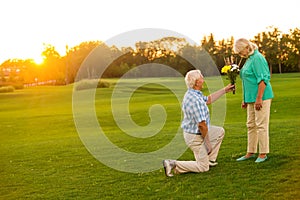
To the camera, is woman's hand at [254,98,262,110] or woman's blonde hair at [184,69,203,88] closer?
woman's blonde hair at [184,69,203,88]

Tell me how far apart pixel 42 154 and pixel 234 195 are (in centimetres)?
580

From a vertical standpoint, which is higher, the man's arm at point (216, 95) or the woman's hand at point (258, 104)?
the man's arm at point (216, 95)

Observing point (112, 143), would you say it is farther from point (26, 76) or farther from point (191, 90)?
point (26, 76)

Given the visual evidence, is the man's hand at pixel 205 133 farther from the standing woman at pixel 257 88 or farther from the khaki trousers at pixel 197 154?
the standing woman at pixel 257 88

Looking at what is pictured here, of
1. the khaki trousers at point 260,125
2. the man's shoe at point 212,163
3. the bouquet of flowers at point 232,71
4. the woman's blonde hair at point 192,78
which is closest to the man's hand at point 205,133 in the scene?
the man's shoe at point 212,163

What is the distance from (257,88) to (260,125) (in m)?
0.60

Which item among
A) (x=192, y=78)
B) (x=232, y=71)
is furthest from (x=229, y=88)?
(x=192, y=78)

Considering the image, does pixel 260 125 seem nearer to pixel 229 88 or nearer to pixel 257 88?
pixel 257 88

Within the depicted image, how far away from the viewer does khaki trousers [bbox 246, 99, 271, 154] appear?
7555 mm

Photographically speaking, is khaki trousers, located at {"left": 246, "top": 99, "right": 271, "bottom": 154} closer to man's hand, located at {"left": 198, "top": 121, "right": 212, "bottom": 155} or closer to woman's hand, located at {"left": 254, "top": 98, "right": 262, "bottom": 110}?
woman's hand, located at {"left": 254, "top": 98, "right": 262, "bottom": 110}

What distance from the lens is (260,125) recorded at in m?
7.61

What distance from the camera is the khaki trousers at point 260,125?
24.8ft

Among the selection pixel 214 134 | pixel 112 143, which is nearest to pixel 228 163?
pixel 214 134

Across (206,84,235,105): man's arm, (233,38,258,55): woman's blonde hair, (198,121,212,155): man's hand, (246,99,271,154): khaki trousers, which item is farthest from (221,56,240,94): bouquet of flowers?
(198,121,212,155): man's hand
